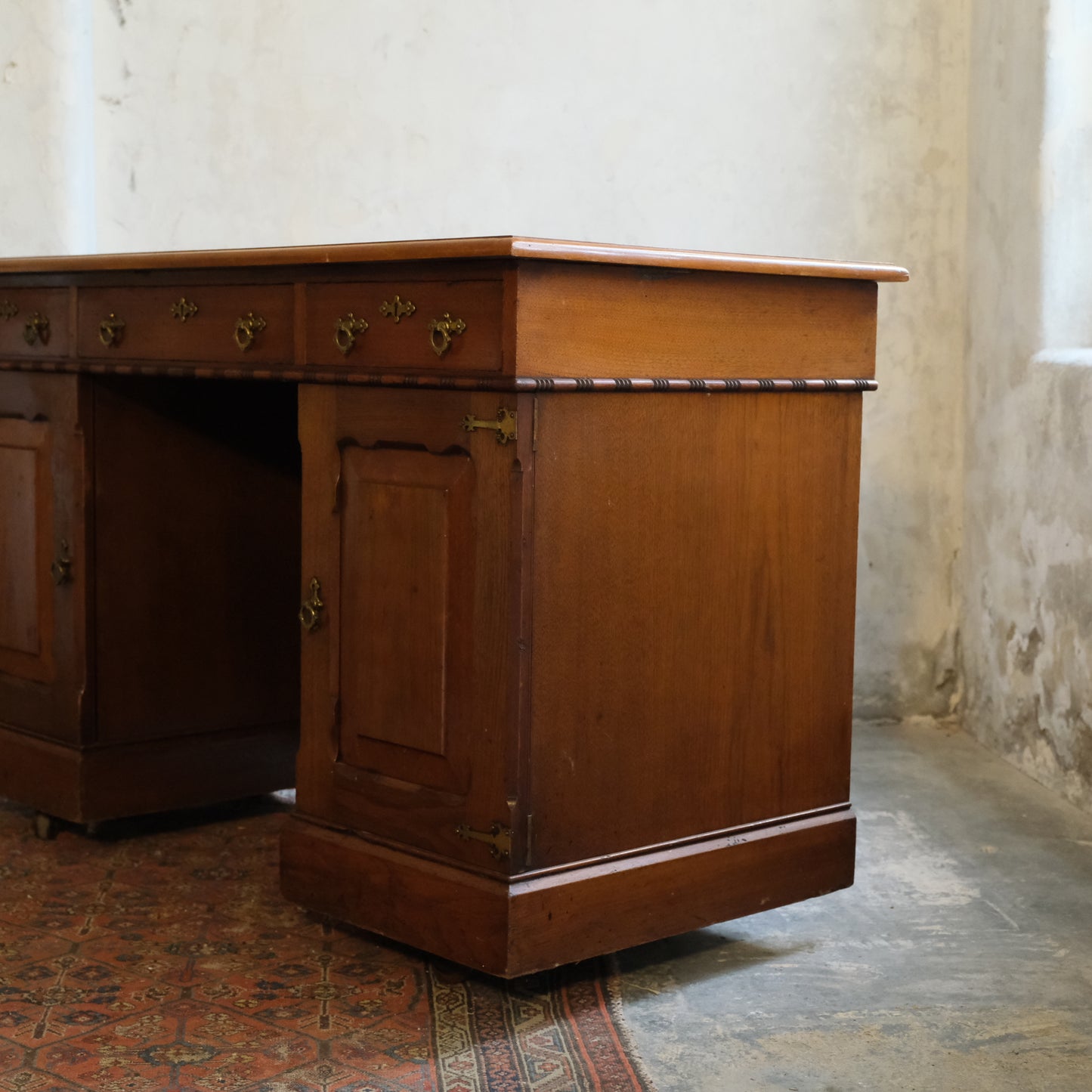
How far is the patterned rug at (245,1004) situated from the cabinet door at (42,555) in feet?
1.36

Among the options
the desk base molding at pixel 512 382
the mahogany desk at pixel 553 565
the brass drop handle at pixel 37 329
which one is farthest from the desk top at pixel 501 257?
the brass drop handle at pixel 37 329

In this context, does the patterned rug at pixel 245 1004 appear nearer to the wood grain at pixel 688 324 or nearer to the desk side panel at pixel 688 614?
the desk side panel at pixel 688 614

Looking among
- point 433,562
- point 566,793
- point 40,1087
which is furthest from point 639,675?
point 40,1087

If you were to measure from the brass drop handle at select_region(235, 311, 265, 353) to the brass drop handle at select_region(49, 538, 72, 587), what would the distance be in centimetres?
83

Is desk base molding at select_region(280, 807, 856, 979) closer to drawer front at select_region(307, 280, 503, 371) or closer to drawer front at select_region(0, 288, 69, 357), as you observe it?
drawer front at select_region(307, 280, 503, 371)

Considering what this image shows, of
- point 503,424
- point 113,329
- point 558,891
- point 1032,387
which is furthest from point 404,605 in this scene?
point 1032,387

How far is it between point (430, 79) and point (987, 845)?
2.55 metres

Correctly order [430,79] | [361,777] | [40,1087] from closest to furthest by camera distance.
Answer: [40,1087] < [361,777] < [430,79]

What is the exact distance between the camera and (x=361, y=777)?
266 centimetres

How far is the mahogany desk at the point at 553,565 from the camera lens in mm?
2406

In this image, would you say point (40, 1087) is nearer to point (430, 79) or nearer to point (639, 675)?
point (639, 675)

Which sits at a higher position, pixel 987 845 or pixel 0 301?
pixel 0 301

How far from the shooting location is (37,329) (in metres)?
3.36

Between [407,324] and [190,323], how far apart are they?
664 mm
